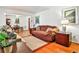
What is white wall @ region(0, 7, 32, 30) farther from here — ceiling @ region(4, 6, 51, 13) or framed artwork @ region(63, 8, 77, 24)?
framed artwork @ region(63, 8, 77, 24)

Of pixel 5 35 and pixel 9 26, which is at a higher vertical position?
pixel 9 26

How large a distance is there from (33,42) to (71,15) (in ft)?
2.60

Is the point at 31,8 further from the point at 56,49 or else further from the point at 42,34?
the point at 56,49

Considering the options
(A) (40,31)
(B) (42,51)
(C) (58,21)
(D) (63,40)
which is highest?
(C) (58,21)

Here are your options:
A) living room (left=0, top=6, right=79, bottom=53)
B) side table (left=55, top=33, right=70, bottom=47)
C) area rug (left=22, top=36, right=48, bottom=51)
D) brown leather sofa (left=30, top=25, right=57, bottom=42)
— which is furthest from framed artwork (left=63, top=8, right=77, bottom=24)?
area rug (left=22, top=36, right=48, bottom=51)

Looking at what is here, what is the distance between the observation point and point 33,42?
8.07 ft

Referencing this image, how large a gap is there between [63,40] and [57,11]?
0.50 m

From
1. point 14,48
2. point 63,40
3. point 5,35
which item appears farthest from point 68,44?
point 5,35

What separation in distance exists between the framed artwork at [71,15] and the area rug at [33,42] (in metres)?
0.58

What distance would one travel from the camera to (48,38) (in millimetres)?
2490

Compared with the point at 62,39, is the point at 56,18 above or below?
above

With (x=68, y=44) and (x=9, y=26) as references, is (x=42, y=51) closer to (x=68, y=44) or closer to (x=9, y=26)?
(x=68, y=44)

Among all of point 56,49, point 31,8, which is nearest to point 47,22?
point 31,8

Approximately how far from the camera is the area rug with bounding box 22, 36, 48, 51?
2445 mm
